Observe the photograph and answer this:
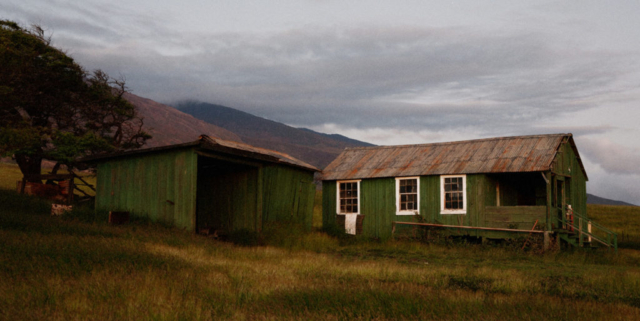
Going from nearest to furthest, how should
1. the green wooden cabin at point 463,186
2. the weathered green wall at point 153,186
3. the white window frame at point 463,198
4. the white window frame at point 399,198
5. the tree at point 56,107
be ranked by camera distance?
the weathered green wall at point 153,186, the green wooden cabin at point 463,186, the white window frame at point 463,198, the white window frame at point 399,198, the tree at point 56,107

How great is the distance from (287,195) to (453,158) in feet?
24.1

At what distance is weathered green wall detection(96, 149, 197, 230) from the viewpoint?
15680mm

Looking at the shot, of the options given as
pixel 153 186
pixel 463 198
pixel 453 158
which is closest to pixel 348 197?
pixel 453 158

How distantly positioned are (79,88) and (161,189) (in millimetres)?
18602

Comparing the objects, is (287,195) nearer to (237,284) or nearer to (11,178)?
(237,284)

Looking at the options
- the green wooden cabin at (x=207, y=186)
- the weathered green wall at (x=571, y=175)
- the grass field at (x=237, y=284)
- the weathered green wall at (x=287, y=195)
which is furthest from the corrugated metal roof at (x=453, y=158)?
the grass field at (x=237, y=284)

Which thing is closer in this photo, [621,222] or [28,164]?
[28,164]

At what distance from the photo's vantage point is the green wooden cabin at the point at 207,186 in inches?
622

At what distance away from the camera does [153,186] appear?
54.4ft

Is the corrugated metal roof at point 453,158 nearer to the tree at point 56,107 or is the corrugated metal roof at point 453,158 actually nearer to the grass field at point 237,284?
the grass field at point 237,284

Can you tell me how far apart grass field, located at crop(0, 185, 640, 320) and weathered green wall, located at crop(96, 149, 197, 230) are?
92 centimetres

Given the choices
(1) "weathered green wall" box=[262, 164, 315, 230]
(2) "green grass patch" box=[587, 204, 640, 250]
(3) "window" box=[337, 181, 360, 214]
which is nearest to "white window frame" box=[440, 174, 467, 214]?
(3) "window" box=[337, 181, 360, 214]

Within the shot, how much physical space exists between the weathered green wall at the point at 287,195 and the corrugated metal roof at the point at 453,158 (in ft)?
8.38

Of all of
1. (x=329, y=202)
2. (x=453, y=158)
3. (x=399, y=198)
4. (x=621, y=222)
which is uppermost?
(x=453, y=158)
